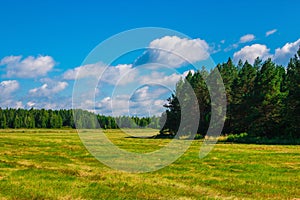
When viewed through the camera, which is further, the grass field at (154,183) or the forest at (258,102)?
the forest at (258,102)

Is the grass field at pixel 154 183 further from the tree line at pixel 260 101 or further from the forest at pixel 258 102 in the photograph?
the tree line at pixel 260 101

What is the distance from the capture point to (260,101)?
56812 mm

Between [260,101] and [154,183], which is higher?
[260,101]

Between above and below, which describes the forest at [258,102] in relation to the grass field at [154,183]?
above

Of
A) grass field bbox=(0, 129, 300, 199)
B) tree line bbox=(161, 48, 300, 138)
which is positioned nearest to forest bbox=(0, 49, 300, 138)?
tree line bbox=(161, 48, 300, 138)

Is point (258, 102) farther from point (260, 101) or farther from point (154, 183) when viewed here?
point (154, 183)

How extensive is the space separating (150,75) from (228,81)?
174 feet

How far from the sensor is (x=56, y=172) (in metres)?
17.7

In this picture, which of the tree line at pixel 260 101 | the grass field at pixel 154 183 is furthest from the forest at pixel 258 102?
the grass field at pixel 154 183

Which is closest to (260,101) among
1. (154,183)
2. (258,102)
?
(258,102)

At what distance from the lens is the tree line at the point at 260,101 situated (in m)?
52.1

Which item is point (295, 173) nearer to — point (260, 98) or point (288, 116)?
point (288, 116)

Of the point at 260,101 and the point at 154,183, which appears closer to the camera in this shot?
the point at 154,183

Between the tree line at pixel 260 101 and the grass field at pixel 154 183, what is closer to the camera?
the grass field at pixel 154 183
